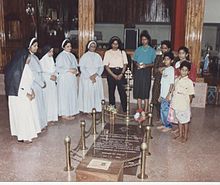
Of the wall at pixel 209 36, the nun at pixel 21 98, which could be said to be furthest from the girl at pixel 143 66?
the wall at pixel 209 36

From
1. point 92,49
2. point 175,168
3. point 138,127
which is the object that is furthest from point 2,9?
point 175,168

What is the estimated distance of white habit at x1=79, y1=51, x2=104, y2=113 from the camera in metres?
6.35

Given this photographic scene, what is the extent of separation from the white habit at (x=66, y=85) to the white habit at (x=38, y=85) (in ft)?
2.12

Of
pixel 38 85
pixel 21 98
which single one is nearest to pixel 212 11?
pixel 38 85

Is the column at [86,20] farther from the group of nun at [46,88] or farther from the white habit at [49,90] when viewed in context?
the white habit at [49,90]

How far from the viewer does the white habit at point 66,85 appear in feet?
20.0

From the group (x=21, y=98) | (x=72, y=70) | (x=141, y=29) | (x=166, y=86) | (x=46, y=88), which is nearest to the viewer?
(x=21, y=98)

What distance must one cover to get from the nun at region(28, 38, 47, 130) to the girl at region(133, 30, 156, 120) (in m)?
1.88

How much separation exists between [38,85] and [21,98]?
53cm

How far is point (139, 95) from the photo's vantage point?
6.57 meters

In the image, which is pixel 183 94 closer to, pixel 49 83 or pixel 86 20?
pixel 49 83

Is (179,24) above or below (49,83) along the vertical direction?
above

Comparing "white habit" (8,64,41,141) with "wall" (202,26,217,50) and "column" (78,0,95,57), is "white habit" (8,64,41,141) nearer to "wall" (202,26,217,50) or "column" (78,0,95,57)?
"column" (78,0,95,57)

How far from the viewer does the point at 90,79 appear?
6434 millimetres
